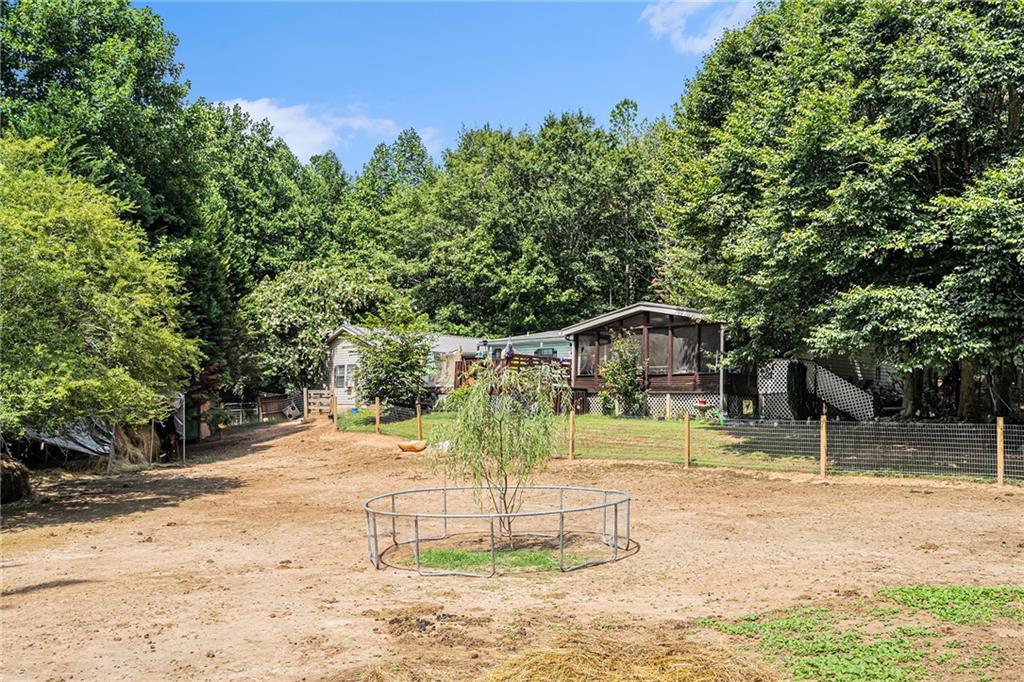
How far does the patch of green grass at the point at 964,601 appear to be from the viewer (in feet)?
23.1

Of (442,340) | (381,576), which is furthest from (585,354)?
(381,576)

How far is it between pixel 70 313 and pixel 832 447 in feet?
53.7

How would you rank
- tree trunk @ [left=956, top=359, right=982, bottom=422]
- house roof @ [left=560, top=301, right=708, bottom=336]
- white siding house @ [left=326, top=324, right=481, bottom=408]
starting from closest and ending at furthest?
1. tree trunk @ [left=956, top=359, right=982, bottom=422]
2. house roof @ [left=560, top=301, right=708, bottom=336]
3. white siding house @ [left=326, top=324, right=481, bottom=408]

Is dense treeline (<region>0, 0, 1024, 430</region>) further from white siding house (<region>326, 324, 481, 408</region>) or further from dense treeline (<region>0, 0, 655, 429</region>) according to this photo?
white siding house (<region>326, 324, 481, 408</region>)

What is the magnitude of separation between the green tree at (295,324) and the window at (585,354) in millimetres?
14075

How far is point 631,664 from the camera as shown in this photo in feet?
19.6

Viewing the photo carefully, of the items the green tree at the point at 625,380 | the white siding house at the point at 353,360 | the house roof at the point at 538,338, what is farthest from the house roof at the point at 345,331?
the green tree at the point at 625,380

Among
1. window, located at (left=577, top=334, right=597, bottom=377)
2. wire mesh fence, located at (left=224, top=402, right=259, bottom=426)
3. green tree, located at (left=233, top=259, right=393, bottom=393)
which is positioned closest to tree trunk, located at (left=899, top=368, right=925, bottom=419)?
window, located at (left=577, top=334, right=597, bottom=377)

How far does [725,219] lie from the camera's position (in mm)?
21266

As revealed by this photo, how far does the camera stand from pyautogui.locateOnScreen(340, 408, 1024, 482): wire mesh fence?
15.9 m

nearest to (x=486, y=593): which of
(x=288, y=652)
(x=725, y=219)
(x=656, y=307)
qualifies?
(x=288, y=652)

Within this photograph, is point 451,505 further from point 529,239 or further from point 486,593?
point 529,239

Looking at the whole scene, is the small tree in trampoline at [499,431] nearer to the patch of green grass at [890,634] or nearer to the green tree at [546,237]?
the patch of green grass at [890,634]

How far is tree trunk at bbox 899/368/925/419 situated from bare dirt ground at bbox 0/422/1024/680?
22.3ft
